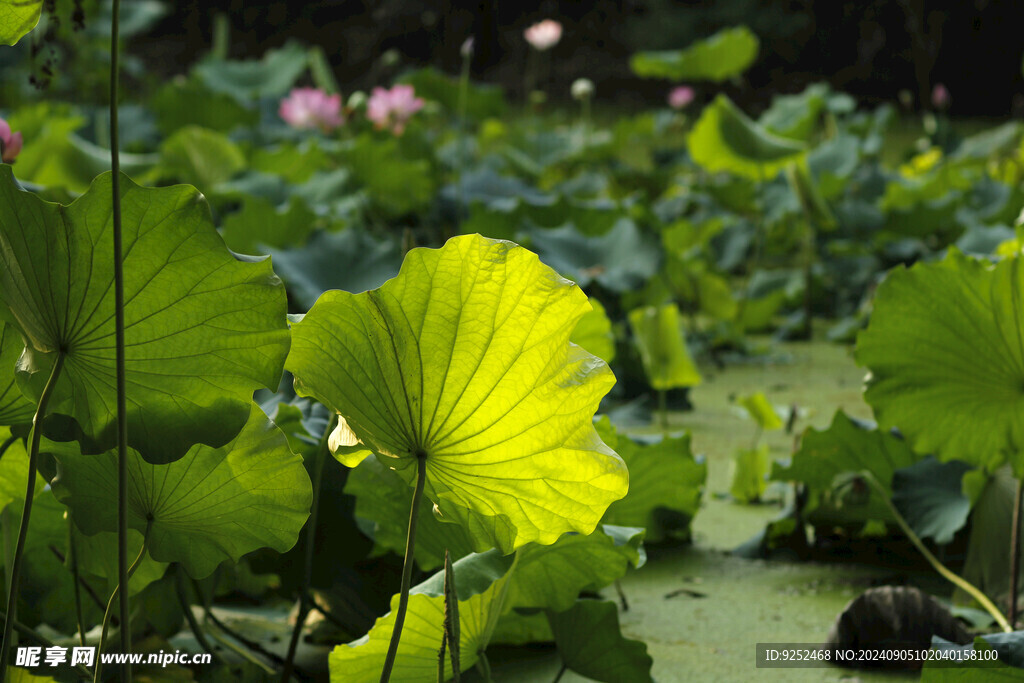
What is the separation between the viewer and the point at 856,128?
4.19m

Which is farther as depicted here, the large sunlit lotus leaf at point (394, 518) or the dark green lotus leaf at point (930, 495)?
the dark green lotus leaf at point (930, 495)

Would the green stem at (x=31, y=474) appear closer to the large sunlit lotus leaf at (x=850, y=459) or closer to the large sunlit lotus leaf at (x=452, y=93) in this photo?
the large sunlit lotus leaf at (x=850, y=459)

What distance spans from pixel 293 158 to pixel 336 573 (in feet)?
5.77

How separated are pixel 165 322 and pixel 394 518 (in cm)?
27

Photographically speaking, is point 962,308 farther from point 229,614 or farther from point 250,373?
point 229,614

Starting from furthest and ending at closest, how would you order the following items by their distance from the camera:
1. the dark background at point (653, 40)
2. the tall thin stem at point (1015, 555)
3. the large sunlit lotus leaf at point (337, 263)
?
the dark background at point (653, 40)
the large sunlit lotus leaf at point (337, 263)
the tall thin stem at point (1015, 555)

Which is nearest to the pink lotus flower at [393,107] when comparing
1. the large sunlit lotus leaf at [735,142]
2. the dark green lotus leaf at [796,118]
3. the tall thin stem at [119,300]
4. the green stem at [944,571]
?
the large sunlit lotus leaf at [735,142]

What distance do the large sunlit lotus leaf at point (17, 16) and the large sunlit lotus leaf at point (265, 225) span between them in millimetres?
1104

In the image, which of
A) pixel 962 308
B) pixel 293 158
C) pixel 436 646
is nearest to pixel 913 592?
pixel 962 308

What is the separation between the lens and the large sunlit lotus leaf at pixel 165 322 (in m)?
0.52

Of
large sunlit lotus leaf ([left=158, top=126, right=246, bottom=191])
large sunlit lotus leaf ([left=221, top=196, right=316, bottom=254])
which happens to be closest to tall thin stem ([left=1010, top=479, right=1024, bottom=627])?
large sunlit lotus leaf ([left=221, top=196, right=316, bottom=254])

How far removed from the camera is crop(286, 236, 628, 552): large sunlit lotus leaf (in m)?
0.54

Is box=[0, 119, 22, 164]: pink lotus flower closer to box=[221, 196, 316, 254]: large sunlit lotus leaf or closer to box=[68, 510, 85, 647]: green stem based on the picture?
box=[68, 510, 85, 647]: green stem

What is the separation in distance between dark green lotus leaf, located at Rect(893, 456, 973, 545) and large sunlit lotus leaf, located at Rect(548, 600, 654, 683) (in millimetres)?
397
